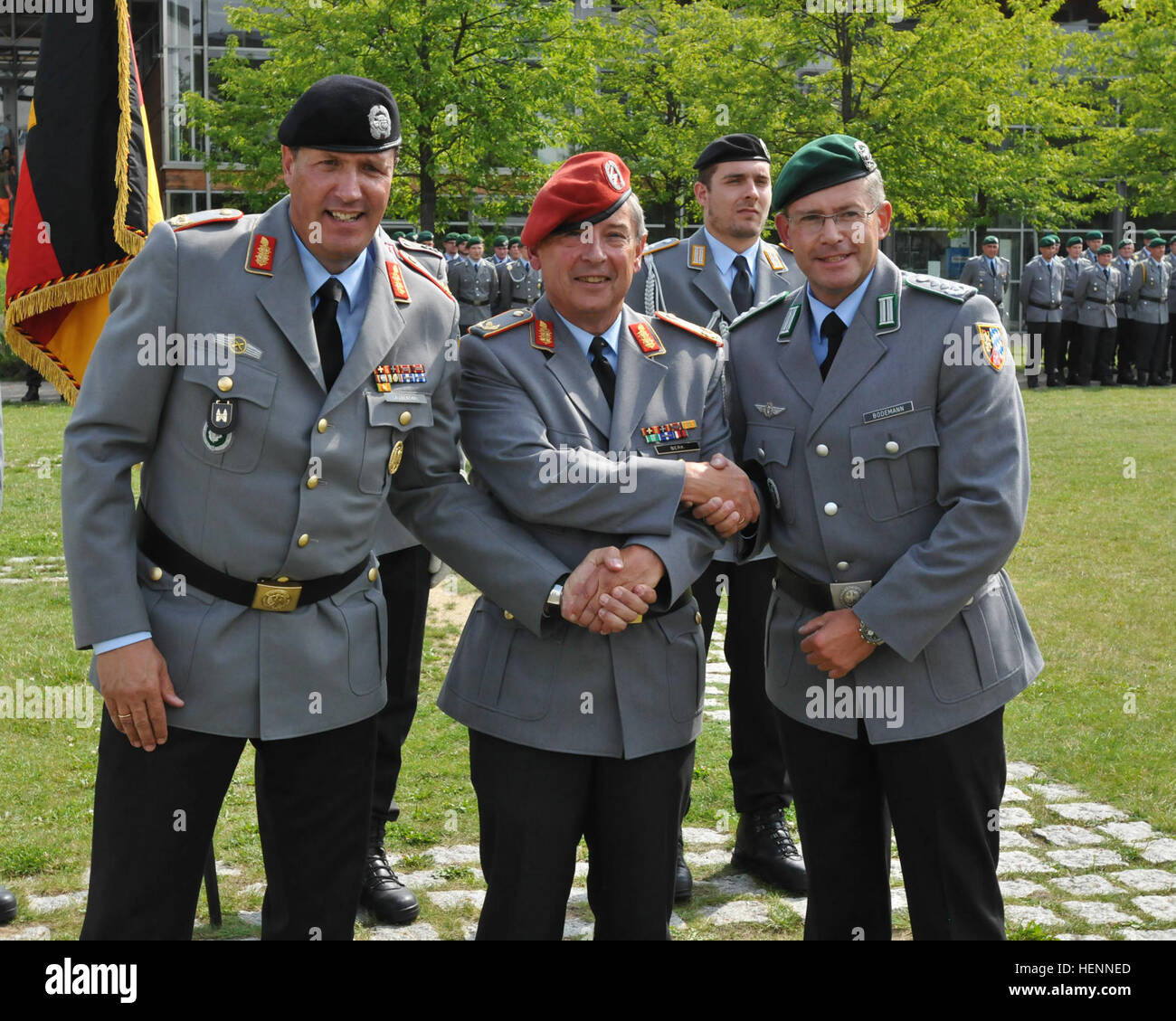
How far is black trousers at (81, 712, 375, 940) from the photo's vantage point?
314 cm

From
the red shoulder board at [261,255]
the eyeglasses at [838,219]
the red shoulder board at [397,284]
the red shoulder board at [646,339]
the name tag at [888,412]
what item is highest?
the eyeglasses at [838,219]

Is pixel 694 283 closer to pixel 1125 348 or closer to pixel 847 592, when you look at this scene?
pixel 847 592

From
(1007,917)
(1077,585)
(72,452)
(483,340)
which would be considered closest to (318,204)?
(483,340)

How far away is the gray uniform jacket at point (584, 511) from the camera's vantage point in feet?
10.8

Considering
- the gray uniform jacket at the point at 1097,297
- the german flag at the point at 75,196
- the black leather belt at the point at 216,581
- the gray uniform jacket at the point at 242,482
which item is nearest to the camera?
the gray uniform jacket at the point at 242,482

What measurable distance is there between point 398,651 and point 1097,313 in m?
20.6

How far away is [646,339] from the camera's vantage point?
352 centimetres

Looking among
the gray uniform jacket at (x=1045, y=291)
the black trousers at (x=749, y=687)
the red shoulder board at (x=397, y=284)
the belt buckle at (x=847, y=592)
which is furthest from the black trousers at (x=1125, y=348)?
the red shoulder board at (x=397, y=284)

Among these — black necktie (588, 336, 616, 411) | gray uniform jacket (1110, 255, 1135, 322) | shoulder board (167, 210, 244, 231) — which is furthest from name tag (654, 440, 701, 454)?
gray uniform jacket (1110, 255, 1135, 322)

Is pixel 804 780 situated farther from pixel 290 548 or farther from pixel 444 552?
pixel 290 548

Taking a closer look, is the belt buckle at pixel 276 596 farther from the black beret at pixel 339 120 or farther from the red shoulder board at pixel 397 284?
the black beret at pixel 339 120

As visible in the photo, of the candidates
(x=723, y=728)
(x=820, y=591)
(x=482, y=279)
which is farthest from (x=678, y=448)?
(x=482, y=279)

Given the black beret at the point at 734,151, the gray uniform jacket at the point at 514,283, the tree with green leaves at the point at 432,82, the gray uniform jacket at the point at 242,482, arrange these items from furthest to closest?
the gray uniform jacket at the point at 514,283, the tree with green leaves at the point at 432,82, the black beret at the point at 734,151, the gray uniform jacket at the point at 242,482

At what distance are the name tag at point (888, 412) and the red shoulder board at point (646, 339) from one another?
562mm
